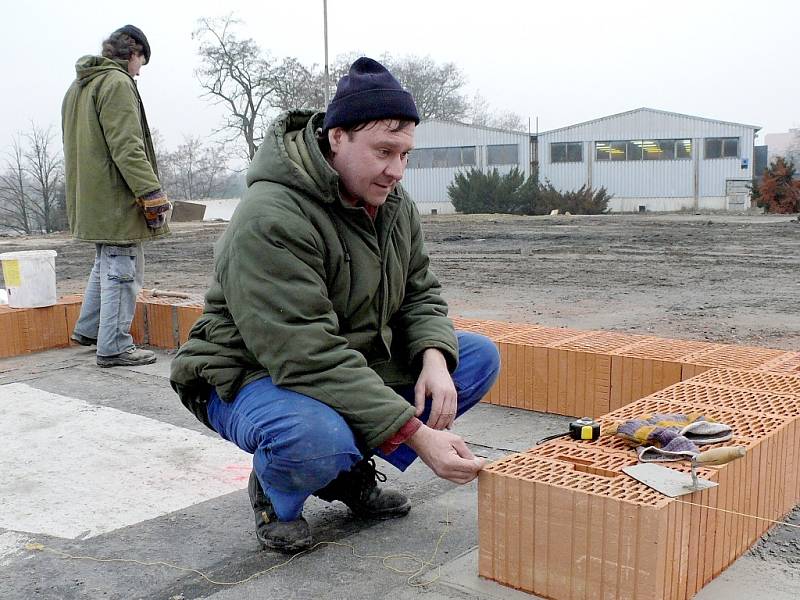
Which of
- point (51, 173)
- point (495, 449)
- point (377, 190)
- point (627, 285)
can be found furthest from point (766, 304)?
point (51, 173)

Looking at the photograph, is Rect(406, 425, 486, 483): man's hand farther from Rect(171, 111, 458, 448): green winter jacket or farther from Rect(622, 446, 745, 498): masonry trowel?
Rect(622, 446, 745, 498): masonry trowel

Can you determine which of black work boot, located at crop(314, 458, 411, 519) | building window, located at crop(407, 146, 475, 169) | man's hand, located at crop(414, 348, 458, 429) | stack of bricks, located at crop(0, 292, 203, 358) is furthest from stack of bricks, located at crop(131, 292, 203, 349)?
building window, located at crop(407, 146, 475, 169)

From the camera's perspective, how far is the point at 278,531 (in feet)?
8.60

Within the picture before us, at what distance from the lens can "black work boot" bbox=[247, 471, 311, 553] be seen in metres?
2.61

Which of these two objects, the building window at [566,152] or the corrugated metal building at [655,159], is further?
the building window at [566,152]

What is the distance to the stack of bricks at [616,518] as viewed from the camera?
2.08m

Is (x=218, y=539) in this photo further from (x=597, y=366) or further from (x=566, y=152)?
(x=566, y=152)

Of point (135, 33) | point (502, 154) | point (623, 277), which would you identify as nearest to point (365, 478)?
point (135, 33)

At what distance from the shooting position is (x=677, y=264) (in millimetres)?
11922

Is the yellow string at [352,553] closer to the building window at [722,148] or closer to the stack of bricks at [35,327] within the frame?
the stack of bricks at [35,327]

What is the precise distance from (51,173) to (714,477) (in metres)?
48.1

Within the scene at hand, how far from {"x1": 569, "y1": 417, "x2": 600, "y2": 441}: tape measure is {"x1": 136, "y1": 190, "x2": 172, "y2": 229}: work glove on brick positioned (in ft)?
11.4

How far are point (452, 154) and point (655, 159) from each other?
9.67 m

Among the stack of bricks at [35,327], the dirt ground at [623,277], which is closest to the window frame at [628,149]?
the dirt ground at [623,277]
